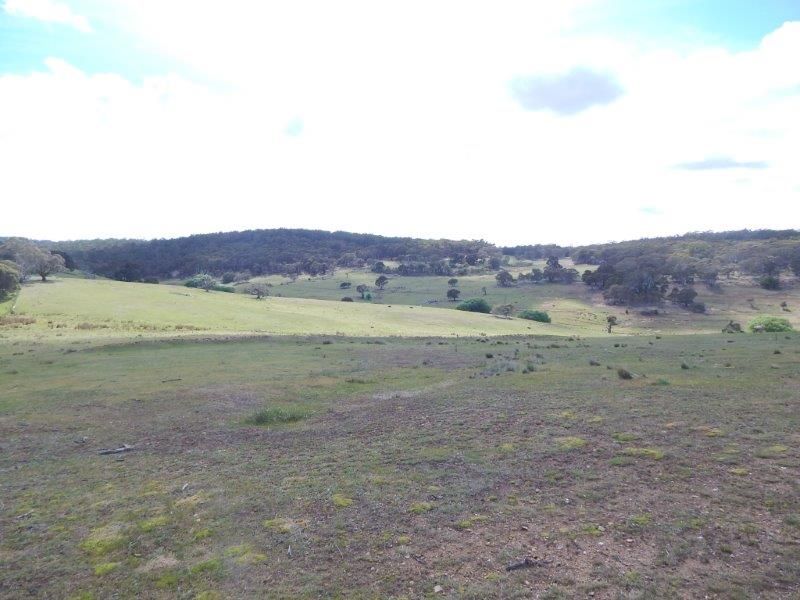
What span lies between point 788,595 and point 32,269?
345 feet

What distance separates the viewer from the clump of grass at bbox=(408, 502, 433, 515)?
32.5 feet

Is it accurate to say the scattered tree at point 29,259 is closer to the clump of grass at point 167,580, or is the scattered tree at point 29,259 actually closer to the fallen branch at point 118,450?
the fallen branch at point 118,450

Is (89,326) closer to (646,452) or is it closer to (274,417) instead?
(274,417)

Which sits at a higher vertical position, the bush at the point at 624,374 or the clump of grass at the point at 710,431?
the clump of grass at the point at 710,431

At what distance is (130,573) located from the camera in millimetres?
8391

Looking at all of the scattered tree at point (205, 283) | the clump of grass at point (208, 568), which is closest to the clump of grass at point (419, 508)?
the clump of grass at point (208, 568)

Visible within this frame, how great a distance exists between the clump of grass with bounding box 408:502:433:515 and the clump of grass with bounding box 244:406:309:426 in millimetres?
9196

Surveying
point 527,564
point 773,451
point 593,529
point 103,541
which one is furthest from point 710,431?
point 103,541

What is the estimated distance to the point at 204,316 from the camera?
216 ft

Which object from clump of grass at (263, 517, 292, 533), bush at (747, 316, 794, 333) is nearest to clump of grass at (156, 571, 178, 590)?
clump of grass at (263, 517, 292, 533)

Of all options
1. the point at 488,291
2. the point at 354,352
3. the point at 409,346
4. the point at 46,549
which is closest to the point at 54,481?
the point at 46,549

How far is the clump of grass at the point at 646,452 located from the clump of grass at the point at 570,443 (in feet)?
3.65

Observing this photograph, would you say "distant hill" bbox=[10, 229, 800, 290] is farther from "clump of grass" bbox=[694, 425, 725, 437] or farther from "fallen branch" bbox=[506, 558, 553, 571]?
"fallen branch" bbox=[506, 558, 553, 571]

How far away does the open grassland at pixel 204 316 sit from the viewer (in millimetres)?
56188
